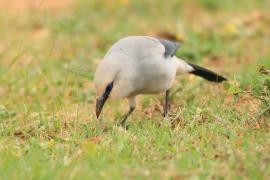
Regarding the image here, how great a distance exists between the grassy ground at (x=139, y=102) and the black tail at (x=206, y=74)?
10 cm

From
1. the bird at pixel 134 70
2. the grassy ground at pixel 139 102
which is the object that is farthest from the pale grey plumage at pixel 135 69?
the grassy ground at pixel 139 102

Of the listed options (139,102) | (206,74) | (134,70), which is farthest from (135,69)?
(206,74)

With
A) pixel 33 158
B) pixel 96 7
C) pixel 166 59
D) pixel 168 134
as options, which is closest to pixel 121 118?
pixel 166 59

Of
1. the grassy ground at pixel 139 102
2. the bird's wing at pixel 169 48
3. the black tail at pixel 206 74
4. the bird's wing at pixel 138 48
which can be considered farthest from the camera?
the black tail at pixel 206 74

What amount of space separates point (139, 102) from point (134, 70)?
1.09 metres

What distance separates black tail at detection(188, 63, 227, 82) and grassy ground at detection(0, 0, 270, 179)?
99 millimetres

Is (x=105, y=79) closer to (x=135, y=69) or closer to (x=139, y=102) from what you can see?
(x=135, y=69)

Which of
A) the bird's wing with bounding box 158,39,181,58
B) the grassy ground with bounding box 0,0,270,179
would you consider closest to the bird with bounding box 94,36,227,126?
the bird's wing with bounding box 158,39,181,58

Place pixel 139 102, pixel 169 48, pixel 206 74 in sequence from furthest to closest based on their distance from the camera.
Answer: pixel 206 74
pixel 139 102
pixel 169 48

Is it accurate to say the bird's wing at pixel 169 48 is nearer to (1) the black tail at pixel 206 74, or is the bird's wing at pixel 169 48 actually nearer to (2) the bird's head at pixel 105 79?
(1) the black tail at pixel 206 74

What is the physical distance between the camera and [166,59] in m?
6.16

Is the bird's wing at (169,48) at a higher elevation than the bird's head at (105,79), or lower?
higher

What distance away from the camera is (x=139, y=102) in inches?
269

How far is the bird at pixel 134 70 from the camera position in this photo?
18.4 feet
